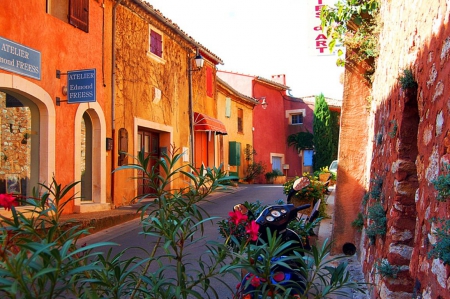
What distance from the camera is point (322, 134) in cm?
3109

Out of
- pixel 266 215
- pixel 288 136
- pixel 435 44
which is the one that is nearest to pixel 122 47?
pixel 266 215

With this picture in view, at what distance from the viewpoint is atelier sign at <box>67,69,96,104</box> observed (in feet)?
29.2

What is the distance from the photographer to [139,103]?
509 inches

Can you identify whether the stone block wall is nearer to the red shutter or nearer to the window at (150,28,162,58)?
the window at (150,28,162,58)

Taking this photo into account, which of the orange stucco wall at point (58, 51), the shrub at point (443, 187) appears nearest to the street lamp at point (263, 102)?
the orange stucco wall at point (58, 51)

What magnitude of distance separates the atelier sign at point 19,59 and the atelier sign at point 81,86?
2.18 feet

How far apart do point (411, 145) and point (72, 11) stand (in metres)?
8.60

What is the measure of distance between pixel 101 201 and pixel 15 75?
3836 mm

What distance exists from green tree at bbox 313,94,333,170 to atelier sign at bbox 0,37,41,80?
2451cm

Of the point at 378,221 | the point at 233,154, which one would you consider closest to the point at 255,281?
the point at 378,221

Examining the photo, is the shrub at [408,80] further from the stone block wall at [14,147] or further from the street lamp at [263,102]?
the street lamp at [263,102]

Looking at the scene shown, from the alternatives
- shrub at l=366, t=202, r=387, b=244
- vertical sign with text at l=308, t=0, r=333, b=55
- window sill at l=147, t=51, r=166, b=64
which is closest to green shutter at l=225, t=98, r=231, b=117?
window sill at l=147, t=51, r=166, b=64

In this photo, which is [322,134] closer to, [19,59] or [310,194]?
[310,194]

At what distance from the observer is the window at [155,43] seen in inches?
541
